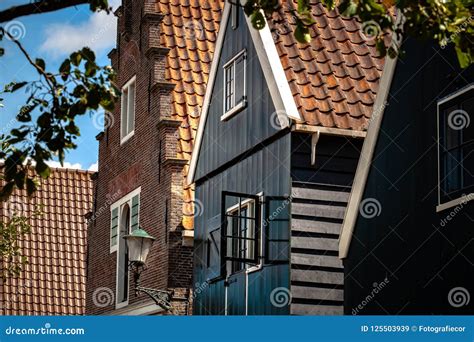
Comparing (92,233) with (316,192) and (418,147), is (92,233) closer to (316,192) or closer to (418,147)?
(316,192)

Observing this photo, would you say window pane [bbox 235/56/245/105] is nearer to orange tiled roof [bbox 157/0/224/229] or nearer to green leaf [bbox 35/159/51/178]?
orange tiled roof [bbox 157/0/224/229]

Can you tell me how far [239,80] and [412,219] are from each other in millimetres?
6339

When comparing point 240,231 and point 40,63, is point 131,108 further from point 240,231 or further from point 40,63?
point 40,63

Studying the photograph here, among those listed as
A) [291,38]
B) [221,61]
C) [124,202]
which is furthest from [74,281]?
[291,38]

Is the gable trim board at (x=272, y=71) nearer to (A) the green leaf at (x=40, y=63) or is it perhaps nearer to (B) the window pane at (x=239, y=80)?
(B) the window pane at (x=239, y=80)

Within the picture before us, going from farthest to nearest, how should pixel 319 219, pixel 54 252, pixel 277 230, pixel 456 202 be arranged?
1. pixel 54 252
2. pixel 277 230
3. pixel 319 219
4. pixel 456 202

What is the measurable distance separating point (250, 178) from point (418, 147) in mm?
5137

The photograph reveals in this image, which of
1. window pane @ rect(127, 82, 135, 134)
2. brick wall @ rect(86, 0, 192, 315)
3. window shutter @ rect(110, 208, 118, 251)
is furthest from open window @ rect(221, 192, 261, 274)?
window pane @ rect(127, 82, 135, 134)

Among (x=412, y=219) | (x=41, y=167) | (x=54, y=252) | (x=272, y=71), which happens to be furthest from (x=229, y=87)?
(x=54, y=252)

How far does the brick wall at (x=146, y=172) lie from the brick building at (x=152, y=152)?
21mm

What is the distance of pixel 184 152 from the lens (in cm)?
2292

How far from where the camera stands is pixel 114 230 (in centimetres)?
2581

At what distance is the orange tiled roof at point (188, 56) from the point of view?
911 inches

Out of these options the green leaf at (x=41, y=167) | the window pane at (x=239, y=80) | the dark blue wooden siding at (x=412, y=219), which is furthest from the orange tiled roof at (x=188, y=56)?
the green leaf at (x=41, y=167)
